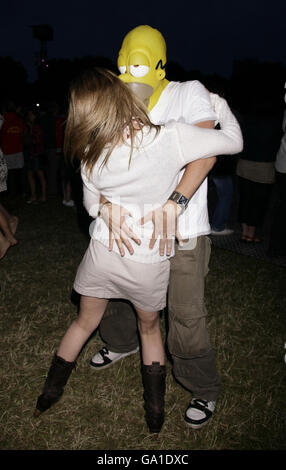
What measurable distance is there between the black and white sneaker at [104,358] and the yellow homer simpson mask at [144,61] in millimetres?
1795

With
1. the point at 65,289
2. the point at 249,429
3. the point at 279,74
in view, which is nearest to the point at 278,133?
the point at 279,74

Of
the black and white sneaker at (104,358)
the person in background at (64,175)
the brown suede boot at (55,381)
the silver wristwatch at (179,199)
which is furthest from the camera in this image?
the person in background at (64,175)

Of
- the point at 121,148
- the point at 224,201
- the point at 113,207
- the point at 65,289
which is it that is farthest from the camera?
the point at 224,201

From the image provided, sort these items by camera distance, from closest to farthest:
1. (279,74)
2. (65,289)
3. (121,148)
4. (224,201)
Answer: (121,148), (65,289), (279,74), (224,201)

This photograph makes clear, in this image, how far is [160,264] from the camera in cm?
178

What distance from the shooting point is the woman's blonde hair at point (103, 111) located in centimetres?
150

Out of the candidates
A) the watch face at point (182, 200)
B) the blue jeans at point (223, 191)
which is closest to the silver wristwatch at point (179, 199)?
the watch face at point (182, 200)

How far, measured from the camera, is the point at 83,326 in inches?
79.4

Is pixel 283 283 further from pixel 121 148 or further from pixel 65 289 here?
pixel 121 148

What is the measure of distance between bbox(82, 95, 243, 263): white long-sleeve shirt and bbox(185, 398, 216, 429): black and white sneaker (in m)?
1.07

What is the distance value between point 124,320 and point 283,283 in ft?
7.43

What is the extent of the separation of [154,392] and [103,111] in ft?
4.97

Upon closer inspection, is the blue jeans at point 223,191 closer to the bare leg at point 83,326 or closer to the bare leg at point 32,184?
the bare leg at point 83,326

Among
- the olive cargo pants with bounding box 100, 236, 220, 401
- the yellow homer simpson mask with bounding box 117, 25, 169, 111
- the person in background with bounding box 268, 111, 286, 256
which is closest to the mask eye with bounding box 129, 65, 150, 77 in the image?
the yellow homer simpson mask with bounding box 117, 25, 169, 111
